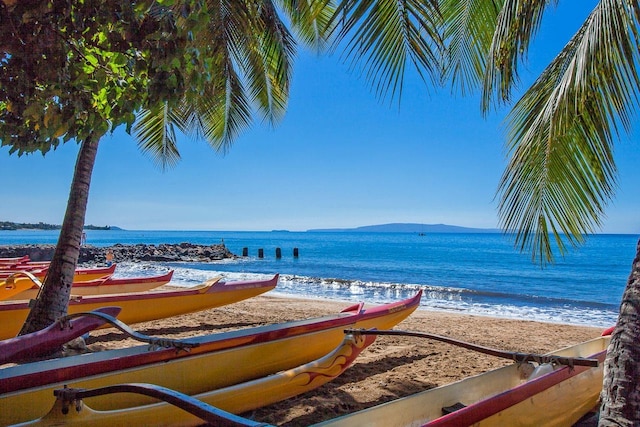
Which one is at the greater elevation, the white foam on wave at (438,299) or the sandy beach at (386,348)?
the sandy beach at (386,348)

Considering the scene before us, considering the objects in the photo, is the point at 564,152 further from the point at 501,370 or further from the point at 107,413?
the point at 107,413

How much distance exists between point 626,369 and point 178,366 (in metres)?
2.47

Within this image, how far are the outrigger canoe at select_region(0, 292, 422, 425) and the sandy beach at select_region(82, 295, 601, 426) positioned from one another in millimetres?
355

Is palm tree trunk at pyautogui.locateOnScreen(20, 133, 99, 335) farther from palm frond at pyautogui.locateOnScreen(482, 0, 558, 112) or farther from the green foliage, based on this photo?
palm frond at pyautogui.locateOnScreen(482, 0, 558, 112)

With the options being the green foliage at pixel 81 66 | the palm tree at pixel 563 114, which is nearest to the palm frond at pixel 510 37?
the palm tree at pixel 563 114

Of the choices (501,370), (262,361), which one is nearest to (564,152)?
(501,370)

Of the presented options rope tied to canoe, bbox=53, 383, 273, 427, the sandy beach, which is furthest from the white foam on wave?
rope tied to canoe, bbox=53, 383, 273, 427

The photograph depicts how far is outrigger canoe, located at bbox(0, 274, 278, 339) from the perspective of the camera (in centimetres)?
470

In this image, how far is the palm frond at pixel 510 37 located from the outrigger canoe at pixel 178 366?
8.17 ft

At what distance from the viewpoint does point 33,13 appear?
1.75 metres

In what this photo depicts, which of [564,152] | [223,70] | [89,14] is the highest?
[223,70]

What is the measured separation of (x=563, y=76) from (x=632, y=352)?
1839 millimetres

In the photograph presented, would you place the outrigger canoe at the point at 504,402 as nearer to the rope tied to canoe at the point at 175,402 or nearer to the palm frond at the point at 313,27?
the rope tied to canoe at the point at 175,402

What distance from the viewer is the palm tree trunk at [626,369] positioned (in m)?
1.83
